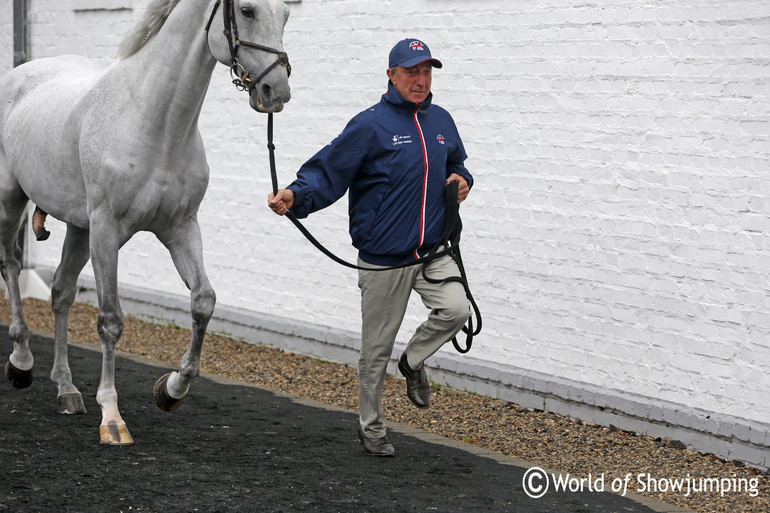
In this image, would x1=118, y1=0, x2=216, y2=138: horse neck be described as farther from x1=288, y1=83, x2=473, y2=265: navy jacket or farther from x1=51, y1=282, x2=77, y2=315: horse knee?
x1=51, y1=282, x2=77, y2=315: horse knee

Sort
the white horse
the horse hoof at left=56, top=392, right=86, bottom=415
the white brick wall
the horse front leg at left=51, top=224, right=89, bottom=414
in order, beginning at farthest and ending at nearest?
the horse front leg at left=51, top=224, right=89, bottom=414, the horse hoof at left=56, top=392, right=86, bottom=415, the white brick wall, the white horse

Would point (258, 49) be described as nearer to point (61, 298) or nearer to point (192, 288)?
point (192, 288)

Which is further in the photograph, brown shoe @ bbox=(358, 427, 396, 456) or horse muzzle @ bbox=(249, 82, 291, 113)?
brown shoe @ bbox=(358, 427, 396, 456)

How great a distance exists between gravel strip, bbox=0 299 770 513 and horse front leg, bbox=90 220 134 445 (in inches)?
73.0

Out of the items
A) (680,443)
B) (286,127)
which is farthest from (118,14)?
Result: (680,443)

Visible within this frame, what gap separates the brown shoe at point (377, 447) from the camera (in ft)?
19.7

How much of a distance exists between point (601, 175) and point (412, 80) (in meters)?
1.80

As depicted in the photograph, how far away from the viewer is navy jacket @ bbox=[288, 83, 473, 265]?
5.79 m

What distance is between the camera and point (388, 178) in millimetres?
5801

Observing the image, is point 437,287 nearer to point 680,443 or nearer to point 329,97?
point 680,443

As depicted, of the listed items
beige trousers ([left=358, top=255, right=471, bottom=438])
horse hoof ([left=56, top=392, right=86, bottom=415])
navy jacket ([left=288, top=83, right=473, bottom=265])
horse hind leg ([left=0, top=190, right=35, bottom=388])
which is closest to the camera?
navy jacket ([left=288, top=83, right=473, bottom=265])

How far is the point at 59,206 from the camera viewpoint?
22.0 ft

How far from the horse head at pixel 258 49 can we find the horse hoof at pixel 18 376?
2.82 meters

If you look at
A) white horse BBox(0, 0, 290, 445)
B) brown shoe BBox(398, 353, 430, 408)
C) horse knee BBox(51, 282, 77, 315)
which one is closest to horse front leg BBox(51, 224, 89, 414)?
horse knee BBox(51, 282, 77, 315)
